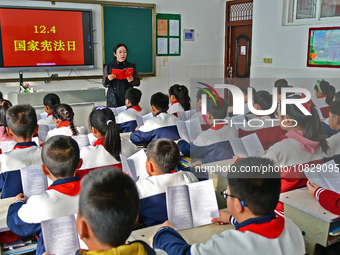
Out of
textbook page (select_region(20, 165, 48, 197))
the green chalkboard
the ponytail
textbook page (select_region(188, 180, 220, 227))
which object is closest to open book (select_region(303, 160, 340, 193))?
the ponytail

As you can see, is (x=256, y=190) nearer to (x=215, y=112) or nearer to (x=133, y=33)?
(x=215, y=112)

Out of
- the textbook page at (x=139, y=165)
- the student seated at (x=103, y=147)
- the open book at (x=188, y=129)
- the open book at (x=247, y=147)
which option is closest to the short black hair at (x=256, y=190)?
the textbook page at (x=139, y=165)

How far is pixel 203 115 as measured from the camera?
371 centimetres

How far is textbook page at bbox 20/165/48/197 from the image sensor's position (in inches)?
72.5

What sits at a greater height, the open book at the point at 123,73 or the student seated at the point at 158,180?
the open book at the point at 123,73

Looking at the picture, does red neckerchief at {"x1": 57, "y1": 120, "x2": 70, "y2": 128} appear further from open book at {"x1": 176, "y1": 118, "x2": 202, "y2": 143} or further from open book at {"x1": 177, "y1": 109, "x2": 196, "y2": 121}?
open book at {"x1": 177, "y1": 109, "x2": 196, "y2": 121}

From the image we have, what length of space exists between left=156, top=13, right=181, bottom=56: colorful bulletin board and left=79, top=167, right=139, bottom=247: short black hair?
6.06 m

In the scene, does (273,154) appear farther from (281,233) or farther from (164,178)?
(281,233)

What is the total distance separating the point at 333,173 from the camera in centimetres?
198

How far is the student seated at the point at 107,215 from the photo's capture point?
1.05 m

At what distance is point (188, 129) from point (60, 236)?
2050mm

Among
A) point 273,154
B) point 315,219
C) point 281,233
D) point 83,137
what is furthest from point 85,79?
point 281,233

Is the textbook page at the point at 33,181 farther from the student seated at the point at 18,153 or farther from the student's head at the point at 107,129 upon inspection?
the student's head at the point at 107,129

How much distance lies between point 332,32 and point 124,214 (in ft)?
17.5
